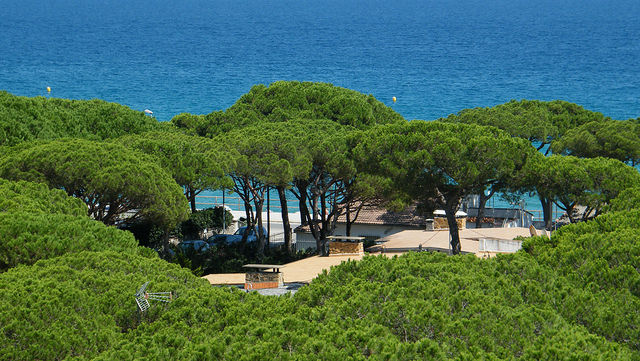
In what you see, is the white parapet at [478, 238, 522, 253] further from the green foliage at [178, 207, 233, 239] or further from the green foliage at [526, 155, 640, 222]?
the green foliage at [178, 207, 233, 239]

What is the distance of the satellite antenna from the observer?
9.15m

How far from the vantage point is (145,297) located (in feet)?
30.2

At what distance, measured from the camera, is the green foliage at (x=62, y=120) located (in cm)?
2414

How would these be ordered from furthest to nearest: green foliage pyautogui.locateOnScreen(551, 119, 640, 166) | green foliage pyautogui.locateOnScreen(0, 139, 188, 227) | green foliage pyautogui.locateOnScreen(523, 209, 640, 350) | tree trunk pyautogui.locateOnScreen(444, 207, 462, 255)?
green foliage pyautogui.locateOnScreen(551, 119, 640, 166) → tree trunk pyautogui.locateOnScreen(444, 207, 462, 255) → green foliage pyautogui.locateOnScreen(0, 139, 188, 227) → green foliage pyautogui.locateOnScreen(523, 209, 640, 350)

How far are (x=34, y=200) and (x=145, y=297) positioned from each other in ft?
21.6

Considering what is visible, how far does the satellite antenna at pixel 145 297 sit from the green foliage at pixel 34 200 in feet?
16.7

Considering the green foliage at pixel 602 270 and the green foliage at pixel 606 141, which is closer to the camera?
the green foliage at pixel 602 270

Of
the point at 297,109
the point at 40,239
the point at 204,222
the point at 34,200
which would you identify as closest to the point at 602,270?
the point at 40,239

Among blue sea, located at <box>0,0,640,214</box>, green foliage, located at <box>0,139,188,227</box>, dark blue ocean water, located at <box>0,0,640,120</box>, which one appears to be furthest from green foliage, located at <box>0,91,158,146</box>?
dark blue ocean water, located at <box>0,0,640,120</box>

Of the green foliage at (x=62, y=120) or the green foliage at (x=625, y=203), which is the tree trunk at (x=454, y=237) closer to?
the green foliage at (x=625, y=203)

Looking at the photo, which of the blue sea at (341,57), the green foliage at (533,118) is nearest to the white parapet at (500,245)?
the green foliage at (533,118)

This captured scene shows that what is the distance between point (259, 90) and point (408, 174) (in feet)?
45.9

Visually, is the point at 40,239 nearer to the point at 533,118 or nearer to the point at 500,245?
the point at 500,245

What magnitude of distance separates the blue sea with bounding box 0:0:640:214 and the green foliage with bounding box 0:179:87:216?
64150 millimetres
